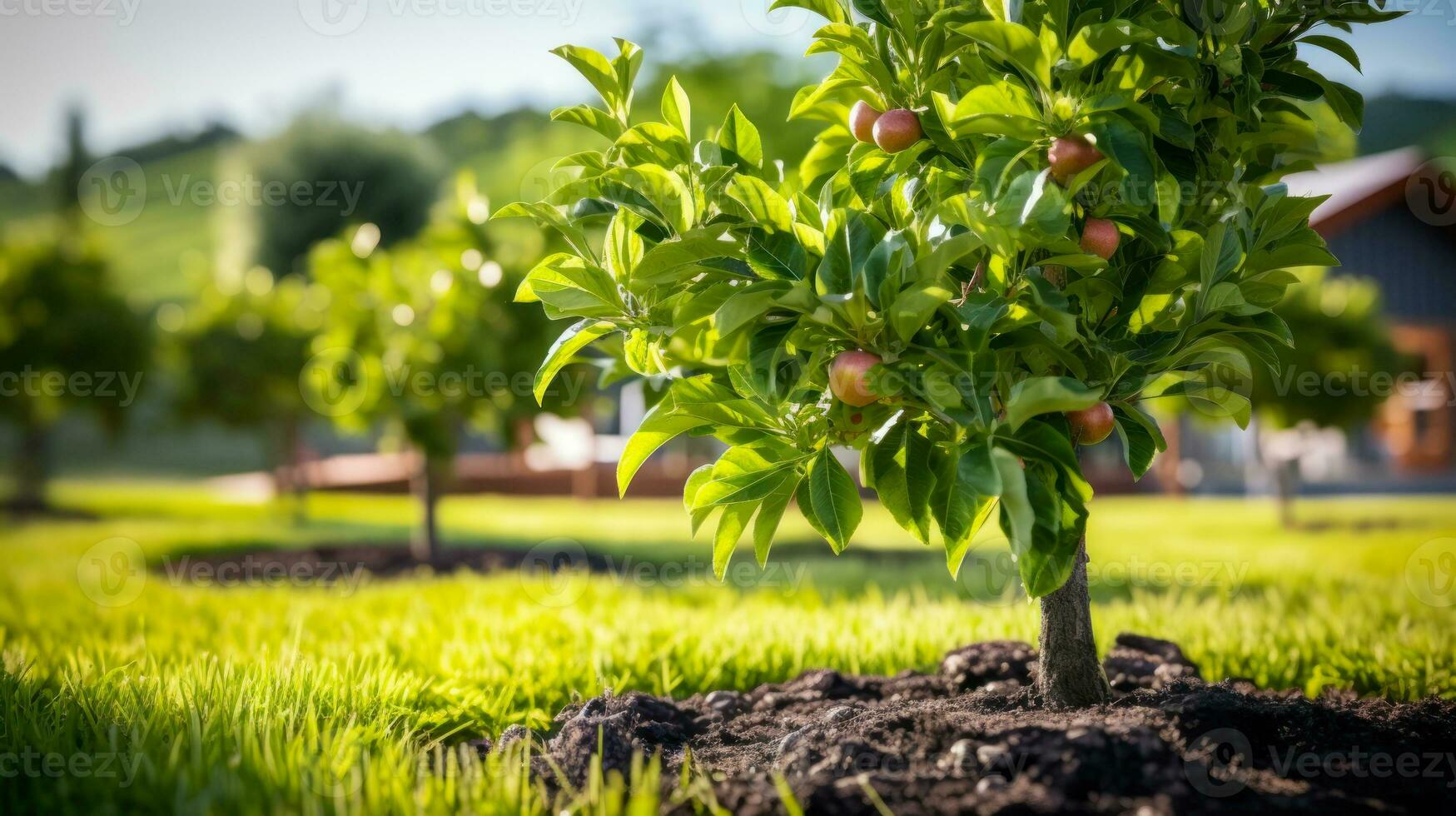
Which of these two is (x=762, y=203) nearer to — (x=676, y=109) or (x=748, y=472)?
(x=676, y=109)

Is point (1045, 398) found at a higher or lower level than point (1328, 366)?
lower

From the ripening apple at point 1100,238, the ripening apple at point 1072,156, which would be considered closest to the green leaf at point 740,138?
the ripening apple at point 1072,156

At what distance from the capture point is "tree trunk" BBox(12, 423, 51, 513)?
15492 millimetres

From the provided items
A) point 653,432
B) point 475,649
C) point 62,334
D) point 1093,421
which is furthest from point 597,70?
point 62,334

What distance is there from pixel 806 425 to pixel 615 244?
626 millimetres

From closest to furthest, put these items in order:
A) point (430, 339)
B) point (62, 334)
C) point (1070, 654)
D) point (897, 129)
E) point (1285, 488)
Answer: point (897, 129) → point (1070, 654) → point (430, 339) → point (1285, 488) → point (62, 334)

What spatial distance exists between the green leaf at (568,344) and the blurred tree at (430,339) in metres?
4.00

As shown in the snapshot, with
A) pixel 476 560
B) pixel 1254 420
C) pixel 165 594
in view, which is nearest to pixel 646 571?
pixel 476 560

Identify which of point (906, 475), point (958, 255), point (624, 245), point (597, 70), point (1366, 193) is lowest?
point (906, 475)

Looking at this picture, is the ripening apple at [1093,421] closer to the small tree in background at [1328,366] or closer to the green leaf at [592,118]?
the green leaf at [592,118]

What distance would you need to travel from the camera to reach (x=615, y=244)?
2.14m

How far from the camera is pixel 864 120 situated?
226 centimetres

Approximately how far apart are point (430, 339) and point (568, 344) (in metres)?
4.46

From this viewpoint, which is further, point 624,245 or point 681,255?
point 624,245
